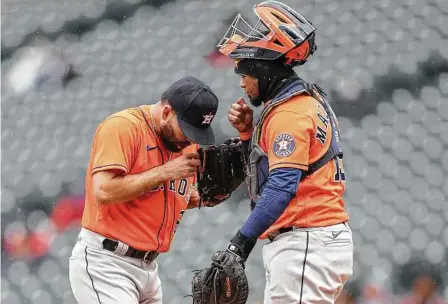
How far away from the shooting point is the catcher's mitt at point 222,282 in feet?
11.4

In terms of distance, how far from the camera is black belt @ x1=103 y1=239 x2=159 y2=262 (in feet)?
12.5

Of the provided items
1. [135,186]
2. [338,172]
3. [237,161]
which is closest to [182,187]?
[237,161]

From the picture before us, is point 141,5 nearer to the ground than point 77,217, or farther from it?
farther from it

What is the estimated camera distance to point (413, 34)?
5.70 m

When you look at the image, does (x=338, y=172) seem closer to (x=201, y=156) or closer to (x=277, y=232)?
(x=277, y=232)

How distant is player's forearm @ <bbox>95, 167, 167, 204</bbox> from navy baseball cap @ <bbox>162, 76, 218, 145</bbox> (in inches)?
7.9

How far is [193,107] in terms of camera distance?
12.3 ft

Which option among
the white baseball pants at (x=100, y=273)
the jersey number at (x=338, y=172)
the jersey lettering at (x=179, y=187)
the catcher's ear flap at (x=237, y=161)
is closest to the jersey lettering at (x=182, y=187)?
the jersey lettering at (x=179, y=187)

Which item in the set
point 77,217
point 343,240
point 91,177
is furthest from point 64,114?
point 343,240

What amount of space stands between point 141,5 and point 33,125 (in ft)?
3.46

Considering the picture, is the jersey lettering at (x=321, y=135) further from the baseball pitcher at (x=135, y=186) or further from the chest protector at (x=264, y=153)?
the baseball pitcher at (x=135, y=186)

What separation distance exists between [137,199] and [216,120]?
80.6 inches

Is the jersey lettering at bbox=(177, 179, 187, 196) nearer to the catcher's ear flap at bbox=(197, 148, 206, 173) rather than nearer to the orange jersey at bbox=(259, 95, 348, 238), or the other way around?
the catcher's ear flap at bbox=(197, 148, 206, 173)

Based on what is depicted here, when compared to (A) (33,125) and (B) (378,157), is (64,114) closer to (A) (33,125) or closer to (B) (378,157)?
(A) (33,125)
